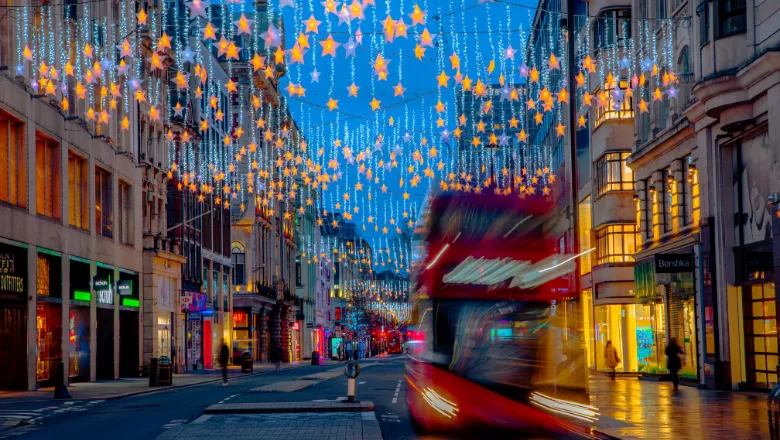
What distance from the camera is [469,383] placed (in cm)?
1661

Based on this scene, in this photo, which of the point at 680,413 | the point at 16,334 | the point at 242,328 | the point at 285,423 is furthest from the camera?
the point at 242,328

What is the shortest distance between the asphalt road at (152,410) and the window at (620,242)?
13511 millimetres

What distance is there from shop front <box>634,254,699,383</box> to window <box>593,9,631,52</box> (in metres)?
9.64

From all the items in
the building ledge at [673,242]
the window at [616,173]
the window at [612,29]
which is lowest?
the building ledge at [673,242]

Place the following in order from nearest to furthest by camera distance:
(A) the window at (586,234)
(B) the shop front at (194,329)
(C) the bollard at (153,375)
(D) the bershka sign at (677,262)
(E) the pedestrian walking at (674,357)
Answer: (E) the pedestrian walking at (674,357), (D) the bershka sign at (677,262), (C) the bollard at (153,375), (A) the window at (586,234), (B) the shop front at (194,329)

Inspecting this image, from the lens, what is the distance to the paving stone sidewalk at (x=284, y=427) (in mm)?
17016

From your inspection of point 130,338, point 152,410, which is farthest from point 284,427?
point 130,338

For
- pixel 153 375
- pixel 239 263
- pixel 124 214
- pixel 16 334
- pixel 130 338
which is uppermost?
pixel 124 214

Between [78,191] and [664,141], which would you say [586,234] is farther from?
[78,191]

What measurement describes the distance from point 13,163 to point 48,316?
6.65 metres

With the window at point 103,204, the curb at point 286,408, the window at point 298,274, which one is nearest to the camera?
the curb at point 286,408

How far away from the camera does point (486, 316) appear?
1677 centimetres

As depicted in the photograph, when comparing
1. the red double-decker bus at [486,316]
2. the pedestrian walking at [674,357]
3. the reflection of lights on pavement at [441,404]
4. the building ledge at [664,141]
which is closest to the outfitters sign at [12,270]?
the red double-decker bus at [486,316]

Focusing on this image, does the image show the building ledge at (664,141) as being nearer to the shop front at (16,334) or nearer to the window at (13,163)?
the window at (13,163)
